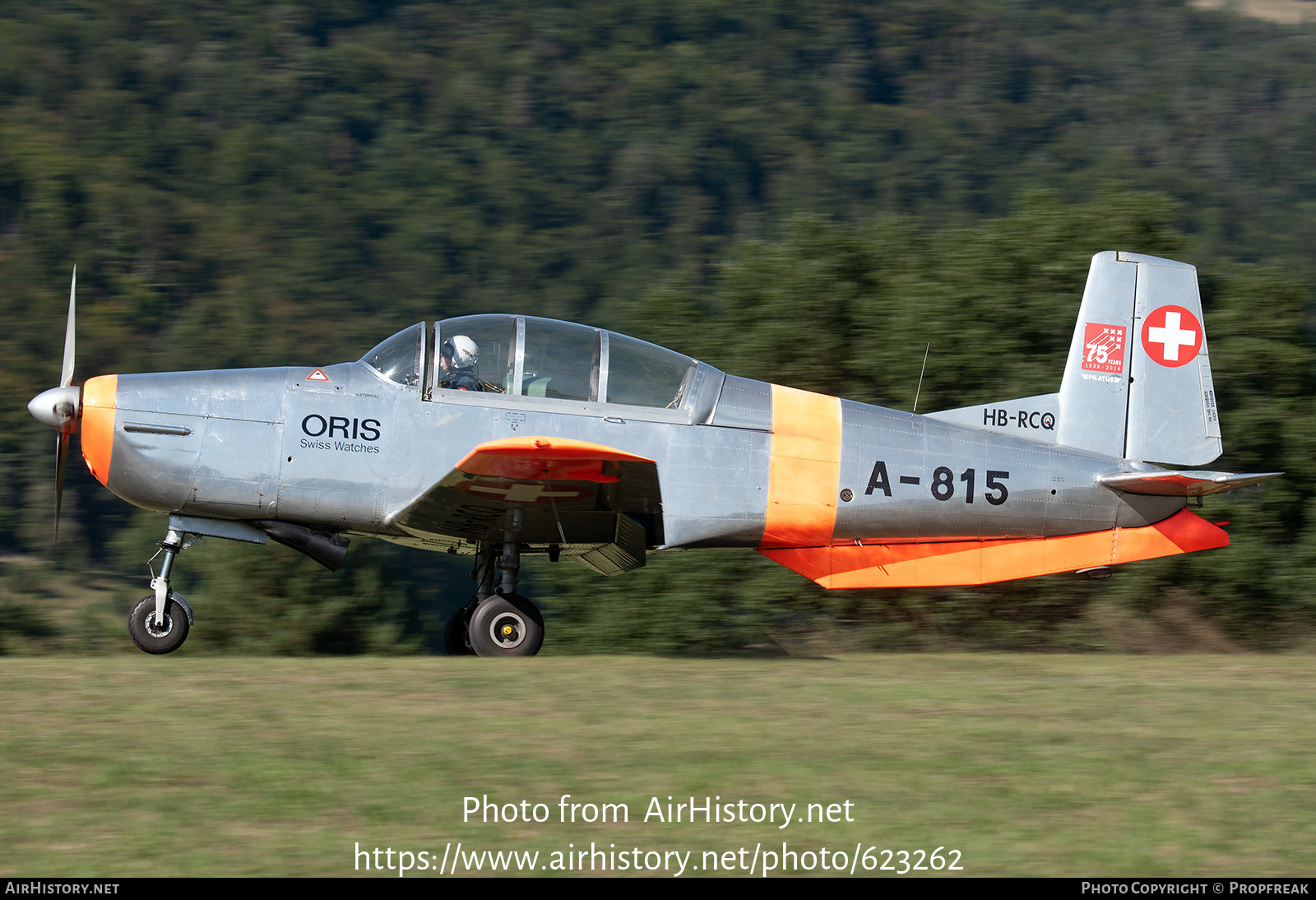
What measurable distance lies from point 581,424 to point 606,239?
56.9 m

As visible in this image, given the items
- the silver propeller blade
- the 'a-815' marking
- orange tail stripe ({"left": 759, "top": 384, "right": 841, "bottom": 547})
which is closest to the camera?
the silver propeller blade

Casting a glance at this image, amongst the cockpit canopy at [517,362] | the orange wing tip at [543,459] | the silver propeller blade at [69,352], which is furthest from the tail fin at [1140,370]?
the silver propeller blade at [69,352]

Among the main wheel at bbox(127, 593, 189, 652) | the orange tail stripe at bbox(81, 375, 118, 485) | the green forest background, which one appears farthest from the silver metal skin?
the green forest background

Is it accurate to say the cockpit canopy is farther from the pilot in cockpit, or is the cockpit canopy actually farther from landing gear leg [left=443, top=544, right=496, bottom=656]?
landing gear leg [left=443, top=544, right=496, bottom=656]

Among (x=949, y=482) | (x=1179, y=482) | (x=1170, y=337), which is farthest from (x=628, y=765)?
(x=1170, y=337)

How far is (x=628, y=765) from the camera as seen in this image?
5.39 meters

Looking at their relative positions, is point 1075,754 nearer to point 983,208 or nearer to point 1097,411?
point 1097,411

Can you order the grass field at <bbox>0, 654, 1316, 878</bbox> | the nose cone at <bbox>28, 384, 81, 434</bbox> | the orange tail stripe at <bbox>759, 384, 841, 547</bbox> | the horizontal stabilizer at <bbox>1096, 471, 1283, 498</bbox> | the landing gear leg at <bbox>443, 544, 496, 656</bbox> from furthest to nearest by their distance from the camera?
the landing gear leg at <bbox>443, 544, 496, 656</bbox> < the orange tail stripe at <bbox>759, 384, 841, 547</bbox> < the horizontal stabilizer at <bbox>1096, 471, 1283, 498</bbox> < the nose cone at <bbox>28, 384, 81, 434</bbox> < the grass field at <bbox>0, 654, 1316, 878</bbox>

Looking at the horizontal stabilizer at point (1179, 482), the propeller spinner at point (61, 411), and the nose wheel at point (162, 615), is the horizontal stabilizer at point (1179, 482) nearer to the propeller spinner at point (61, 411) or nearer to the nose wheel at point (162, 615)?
the nose wheel at point (162, 615)

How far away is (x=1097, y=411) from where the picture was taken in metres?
8.95

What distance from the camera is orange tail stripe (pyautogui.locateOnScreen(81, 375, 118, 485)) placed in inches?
311

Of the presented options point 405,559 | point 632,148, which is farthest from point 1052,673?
point 632,148

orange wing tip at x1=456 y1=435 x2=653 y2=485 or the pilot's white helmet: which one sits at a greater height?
the pilot's white helmet

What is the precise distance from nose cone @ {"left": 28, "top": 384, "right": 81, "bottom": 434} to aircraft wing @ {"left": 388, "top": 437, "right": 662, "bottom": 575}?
196 centimetres
